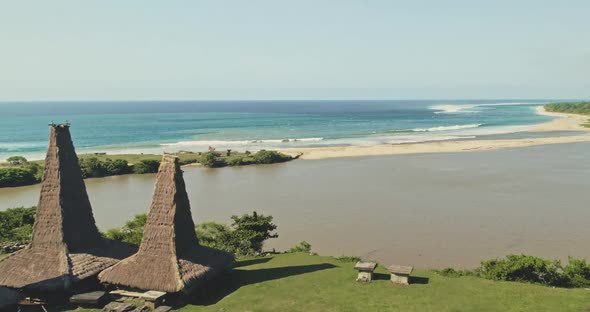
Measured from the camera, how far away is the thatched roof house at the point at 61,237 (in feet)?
53.3

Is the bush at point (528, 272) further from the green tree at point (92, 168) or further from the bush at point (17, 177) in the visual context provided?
the bush at point (17, 177)

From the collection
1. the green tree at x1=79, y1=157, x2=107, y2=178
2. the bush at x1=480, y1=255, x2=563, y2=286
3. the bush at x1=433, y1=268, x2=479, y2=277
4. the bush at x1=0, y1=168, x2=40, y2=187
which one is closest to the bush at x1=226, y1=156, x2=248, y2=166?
the green tree at x1=79, y1=157, x2=107, y2=178

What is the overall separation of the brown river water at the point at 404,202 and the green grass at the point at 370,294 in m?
5.43

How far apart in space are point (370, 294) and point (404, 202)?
19670mm

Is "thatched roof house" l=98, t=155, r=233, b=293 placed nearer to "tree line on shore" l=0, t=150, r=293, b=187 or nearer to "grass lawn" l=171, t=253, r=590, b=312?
"grass lawn" l=171, t=253, r=590, b=312

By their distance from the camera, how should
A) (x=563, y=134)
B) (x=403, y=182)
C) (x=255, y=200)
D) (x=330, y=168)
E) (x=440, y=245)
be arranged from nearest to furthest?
(x=440, y=245)
(x=255, y=200)
(x=403, y=182)
(x=330, y=168)
(x=563, y=134)

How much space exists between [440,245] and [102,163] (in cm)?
4241

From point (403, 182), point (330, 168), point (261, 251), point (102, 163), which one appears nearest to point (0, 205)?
point (102, 163)

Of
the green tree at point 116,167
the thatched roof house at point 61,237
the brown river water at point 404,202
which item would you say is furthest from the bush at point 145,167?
the thatched roof house at point 61,237

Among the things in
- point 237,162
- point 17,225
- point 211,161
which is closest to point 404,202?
point 17,225

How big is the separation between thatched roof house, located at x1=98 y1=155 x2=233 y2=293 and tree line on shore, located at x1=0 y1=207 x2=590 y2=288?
5702 mm

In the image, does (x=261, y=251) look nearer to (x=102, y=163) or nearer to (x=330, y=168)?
(x=330, y=168)

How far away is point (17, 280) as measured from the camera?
52.5 feet

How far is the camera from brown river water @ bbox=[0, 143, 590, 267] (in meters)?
25.0
